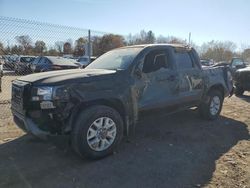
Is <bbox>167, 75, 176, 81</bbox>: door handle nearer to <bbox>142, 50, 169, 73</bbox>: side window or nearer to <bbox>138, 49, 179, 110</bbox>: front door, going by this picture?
<bbox>138, 49, 179, 110</bbox>: front door

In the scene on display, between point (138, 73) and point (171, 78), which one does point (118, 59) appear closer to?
point (138, 73)

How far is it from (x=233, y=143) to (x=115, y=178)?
9.06 feet

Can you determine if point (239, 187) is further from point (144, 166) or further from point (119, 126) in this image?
point (119, 126)

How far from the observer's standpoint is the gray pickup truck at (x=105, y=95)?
13.8ft

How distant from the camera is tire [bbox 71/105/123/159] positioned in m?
4.29

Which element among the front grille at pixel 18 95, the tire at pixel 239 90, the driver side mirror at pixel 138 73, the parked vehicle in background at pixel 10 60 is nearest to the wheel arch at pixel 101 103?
the driver side mirror at pixel 138 73

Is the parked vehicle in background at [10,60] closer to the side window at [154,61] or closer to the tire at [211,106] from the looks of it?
Result: the side window at [154,61]

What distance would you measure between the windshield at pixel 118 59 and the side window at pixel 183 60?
41.7 inches

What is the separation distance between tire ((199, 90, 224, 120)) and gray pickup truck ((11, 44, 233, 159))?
2.70 ft

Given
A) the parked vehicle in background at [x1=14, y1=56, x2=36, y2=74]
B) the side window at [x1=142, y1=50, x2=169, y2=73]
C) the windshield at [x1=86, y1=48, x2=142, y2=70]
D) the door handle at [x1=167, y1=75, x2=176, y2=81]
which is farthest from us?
the parked vehicle in background at [x1=14, y1=56, x2=36, y2=74]

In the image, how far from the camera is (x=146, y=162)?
451cm

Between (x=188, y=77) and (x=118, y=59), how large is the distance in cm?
169

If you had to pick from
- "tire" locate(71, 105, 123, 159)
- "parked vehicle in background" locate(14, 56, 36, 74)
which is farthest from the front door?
"parked vehicle in background" locate(14, 56, 36, 74)

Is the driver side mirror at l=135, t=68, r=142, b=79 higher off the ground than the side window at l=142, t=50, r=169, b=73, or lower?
lower
